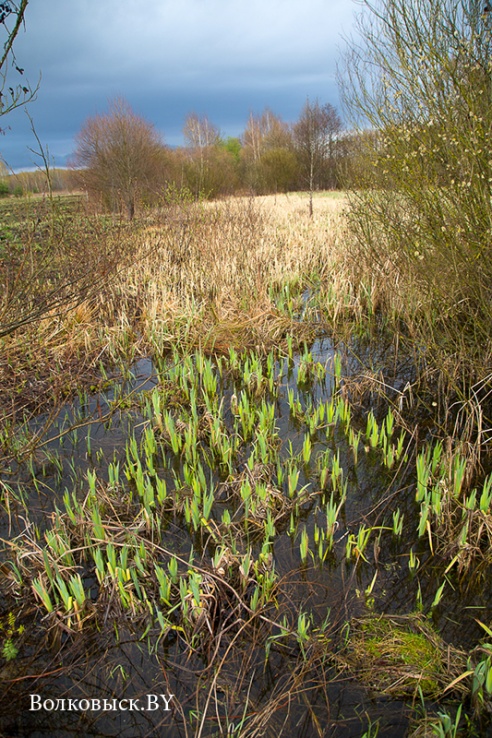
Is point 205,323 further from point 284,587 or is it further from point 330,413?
point 284,587

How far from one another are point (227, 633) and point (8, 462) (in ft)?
7.54

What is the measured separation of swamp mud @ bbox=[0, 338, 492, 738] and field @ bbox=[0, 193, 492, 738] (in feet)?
0.03

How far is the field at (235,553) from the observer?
1943mm

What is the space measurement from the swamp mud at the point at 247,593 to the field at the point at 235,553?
1 cm

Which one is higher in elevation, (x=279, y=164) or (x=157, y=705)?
(x=279, y=164)

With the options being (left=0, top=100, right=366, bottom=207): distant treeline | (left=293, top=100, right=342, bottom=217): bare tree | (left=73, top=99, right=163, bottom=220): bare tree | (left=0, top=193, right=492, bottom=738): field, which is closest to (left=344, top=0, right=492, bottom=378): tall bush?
(left=0, top=193, right=492, bottom=738): field

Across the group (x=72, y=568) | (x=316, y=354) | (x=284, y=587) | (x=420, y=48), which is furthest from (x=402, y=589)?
(x=420, y=48)

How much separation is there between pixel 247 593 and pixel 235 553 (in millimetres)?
203

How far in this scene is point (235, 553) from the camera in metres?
2.51

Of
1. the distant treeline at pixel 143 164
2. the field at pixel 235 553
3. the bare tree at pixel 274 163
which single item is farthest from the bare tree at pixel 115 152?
the field at pixel 235 553

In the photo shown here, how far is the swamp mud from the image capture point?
192 cm

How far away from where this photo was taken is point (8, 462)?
3.68 m

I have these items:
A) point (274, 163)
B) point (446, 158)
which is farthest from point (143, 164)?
point (274, 163)

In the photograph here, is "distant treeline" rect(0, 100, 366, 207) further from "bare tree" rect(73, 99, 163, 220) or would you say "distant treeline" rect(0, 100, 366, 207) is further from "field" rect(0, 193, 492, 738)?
"field" rect(0, 193, 492, 738)
